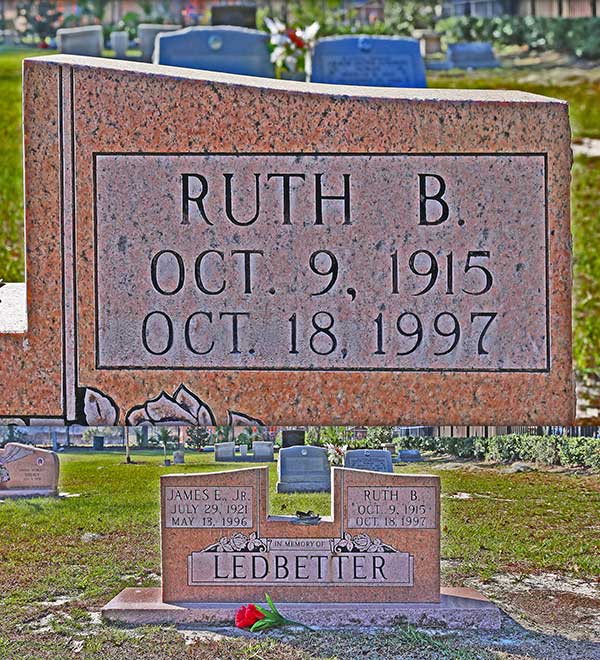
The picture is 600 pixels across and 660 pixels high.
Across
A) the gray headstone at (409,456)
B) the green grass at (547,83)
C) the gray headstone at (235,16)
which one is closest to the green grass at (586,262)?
the gray headstone at (409,456)

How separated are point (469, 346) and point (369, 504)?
2.83 ft

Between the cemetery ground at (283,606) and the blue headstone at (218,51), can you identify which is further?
the blue headstone at (218,51)

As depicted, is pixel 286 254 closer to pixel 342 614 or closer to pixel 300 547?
pixel 300 547

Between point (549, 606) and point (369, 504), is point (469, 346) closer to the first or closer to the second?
point (369, 504)

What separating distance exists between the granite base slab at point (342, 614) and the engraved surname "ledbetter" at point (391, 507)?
0.29 metres

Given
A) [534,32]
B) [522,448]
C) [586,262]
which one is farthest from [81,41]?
[522,448]

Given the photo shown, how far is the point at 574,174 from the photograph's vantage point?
13039 millimetres

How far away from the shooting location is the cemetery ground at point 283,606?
14.0 ft

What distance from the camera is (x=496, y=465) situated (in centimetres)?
559

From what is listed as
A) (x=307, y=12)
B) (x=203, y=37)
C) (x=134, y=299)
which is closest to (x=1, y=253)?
(x=203, y=37)

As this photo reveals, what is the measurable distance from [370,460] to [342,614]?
782mm

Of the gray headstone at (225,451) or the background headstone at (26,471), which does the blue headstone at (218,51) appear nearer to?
the background headstone at (26,471)

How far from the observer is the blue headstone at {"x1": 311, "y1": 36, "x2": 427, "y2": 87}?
12.0 m

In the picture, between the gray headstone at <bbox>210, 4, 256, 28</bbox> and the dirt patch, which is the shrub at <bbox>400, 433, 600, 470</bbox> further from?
the gray headstone at <bbox>210, 4, 256, 28</bbox>
